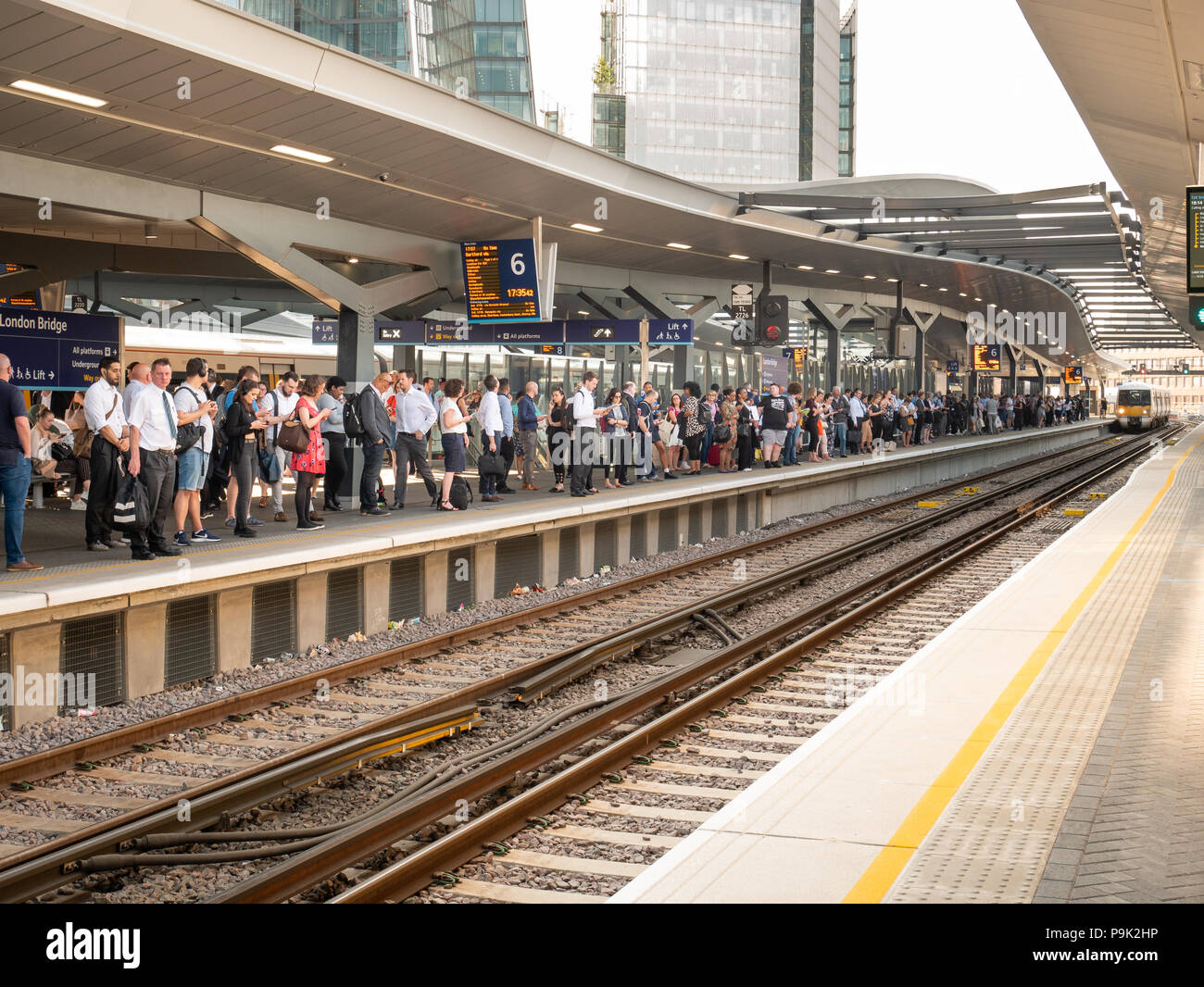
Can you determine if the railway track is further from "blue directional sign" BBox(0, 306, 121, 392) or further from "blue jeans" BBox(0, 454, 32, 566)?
"blue directional sign" BBox(0, 306, 121, 392)

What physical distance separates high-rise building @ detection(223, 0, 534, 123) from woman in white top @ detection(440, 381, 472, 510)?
3639 millimetres

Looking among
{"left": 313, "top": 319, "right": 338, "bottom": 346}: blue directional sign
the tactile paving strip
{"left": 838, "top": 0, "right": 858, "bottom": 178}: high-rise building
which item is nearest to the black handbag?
the tactile paving strip

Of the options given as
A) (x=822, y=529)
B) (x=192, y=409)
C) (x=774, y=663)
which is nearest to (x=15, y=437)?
(x=192, y=409)

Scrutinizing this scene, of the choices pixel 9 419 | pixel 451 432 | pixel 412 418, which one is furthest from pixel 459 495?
pixel 9 419

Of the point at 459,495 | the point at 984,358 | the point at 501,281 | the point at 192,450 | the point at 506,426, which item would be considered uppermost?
the point at 984,358

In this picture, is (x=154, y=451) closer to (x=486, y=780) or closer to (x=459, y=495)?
(x=486, y=780)

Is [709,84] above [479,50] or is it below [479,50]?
above

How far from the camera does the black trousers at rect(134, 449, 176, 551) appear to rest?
10.4 metres

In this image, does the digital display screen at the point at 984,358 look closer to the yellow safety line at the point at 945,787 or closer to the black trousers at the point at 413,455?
the black trousers at the point at 413,455

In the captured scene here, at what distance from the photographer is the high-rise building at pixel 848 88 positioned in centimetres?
13925

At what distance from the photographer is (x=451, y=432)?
1545 centimetres

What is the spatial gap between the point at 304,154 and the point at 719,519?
9.66 m

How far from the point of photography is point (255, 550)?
1088 centimetres
